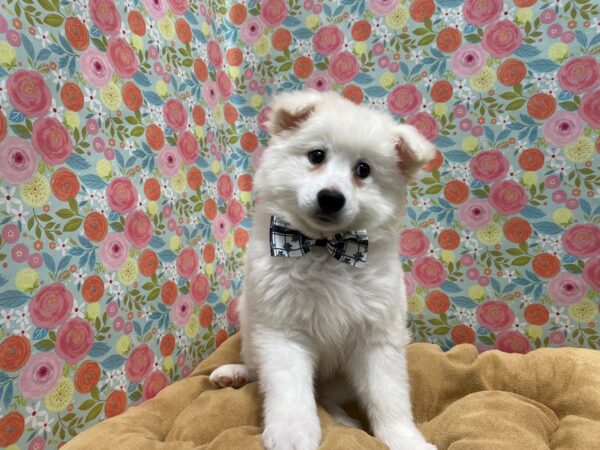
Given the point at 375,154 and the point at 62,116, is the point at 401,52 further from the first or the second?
the point at 62,116

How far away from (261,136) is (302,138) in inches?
43.4

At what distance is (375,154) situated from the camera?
154cm

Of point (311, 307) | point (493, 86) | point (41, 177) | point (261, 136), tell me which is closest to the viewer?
point (41, 177)

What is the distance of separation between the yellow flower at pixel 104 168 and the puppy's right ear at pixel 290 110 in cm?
64

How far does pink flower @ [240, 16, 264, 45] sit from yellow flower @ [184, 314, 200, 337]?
1598mm

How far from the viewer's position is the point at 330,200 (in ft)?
4.66

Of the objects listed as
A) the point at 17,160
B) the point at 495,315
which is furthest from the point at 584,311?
the point at 17,160

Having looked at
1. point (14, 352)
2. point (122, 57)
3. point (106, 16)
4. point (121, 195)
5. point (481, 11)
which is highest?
point (481, 11)

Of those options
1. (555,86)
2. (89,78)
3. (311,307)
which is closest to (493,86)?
(555,86)

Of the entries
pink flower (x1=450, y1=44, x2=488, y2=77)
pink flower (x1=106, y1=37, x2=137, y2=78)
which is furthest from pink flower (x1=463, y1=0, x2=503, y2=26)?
pink flower (x1=106, y1=37, x2=137, y2=78)

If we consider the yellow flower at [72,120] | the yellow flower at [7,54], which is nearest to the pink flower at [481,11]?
the yellow flower at [72,120]

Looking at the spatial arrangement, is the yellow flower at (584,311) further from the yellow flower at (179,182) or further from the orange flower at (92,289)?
the orange flower at (92,289)

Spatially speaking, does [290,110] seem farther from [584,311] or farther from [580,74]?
[584,311]

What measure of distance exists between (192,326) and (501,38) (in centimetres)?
205
